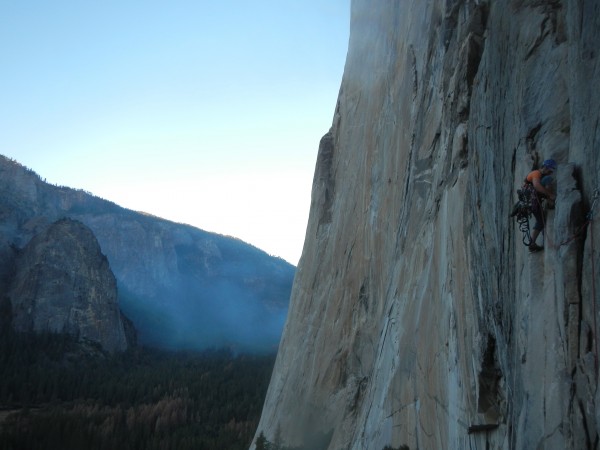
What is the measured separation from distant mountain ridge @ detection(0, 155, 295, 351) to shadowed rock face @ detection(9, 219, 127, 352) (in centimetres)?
896

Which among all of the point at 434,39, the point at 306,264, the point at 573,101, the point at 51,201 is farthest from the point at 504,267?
the point at 51,201

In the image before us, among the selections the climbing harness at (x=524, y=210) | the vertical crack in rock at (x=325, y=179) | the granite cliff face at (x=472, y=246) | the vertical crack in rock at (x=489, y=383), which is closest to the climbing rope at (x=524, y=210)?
the climbing harness at (x=524, y=210)

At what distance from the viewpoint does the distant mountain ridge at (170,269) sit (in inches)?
4397

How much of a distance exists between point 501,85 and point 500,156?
3.69 ft

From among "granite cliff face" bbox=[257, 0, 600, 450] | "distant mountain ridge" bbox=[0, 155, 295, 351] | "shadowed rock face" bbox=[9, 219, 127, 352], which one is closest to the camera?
"granite cliff face" bbox=[257, 0, 600, 450]

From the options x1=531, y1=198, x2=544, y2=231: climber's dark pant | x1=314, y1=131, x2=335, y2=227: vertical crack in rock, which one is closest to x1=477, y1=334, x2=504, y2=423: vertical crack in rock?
x1=531, y1=198, x2=544, y2=231: climber's dark pant

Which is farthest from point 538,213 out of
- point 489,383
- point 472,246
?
point 489,383

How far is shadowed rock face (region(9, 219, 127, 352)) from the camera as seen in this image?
85062mm

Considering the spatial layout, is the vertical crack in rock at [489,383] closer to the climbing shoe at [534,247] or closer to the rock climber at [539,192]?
the climbing shoe at [534,247]

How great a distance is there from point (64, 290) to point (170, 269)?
56.8 metres

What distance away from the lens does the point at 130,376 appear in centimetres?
7394

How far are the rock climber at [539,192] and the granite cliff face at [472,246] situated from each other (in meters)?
0.15

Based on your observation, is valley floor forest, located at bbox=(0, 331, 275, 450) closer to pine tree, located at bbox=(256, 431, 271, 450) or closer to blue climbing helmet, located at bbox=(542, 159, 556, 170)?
pine tree, located at bbox=(256, 431, 271, 450)

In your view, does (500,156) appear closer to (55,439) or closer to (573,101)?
(573,101)
